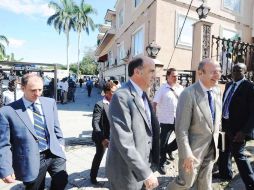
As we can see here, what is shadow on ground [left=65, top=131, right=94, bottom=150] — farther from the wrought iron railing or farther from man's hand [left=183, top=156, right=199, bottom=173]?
man's hand [left=183, top=156, right=199, bottom=173]

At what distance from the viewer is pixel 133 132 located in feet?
8.15

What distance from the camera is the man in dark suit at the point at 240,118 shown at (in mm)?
4062

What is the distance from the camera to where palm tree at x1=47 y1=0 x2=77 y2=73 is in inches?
1834

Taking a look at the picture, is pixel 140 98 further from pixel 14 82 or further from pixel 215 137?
pixel 14 82

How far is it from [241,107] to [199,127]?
1438mm

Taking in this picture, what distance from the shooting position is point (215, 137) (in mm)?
3311

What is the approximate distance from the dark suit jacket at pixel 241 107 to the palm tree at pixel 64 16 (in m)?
44.0

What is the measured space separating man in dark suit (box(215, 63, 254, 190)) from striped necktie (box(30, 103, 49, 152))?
2670mm

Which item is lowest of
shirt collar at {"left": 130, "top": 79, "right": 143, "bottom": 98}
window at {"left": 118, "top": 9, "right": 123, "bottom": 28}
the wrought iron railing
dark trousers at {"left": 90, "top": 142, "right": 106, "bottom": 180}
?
dark trousers at {"left": 90, "top": 142, "right": 106, "bottom": 180}

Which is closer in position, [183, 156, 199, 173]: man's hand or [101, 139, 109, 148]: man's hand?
[183, 156, 199, 173]: man's hand

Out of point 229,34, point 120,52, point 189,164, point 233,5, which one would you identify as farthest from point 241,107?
point 120,52

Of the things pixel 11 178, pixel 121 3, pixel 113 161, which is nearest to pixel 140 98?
pixel 113 161

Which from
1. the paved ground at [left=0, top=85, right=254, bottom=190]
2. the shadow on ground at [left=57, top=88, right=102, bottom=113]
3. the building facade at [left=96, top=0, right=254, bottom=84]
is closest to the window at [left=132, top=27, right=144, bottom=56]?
the building facade at [left=96, top=0, right=254, bottom=84]

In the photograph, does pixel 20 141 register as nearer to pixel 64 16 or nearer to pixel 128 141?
pixel 128 141
